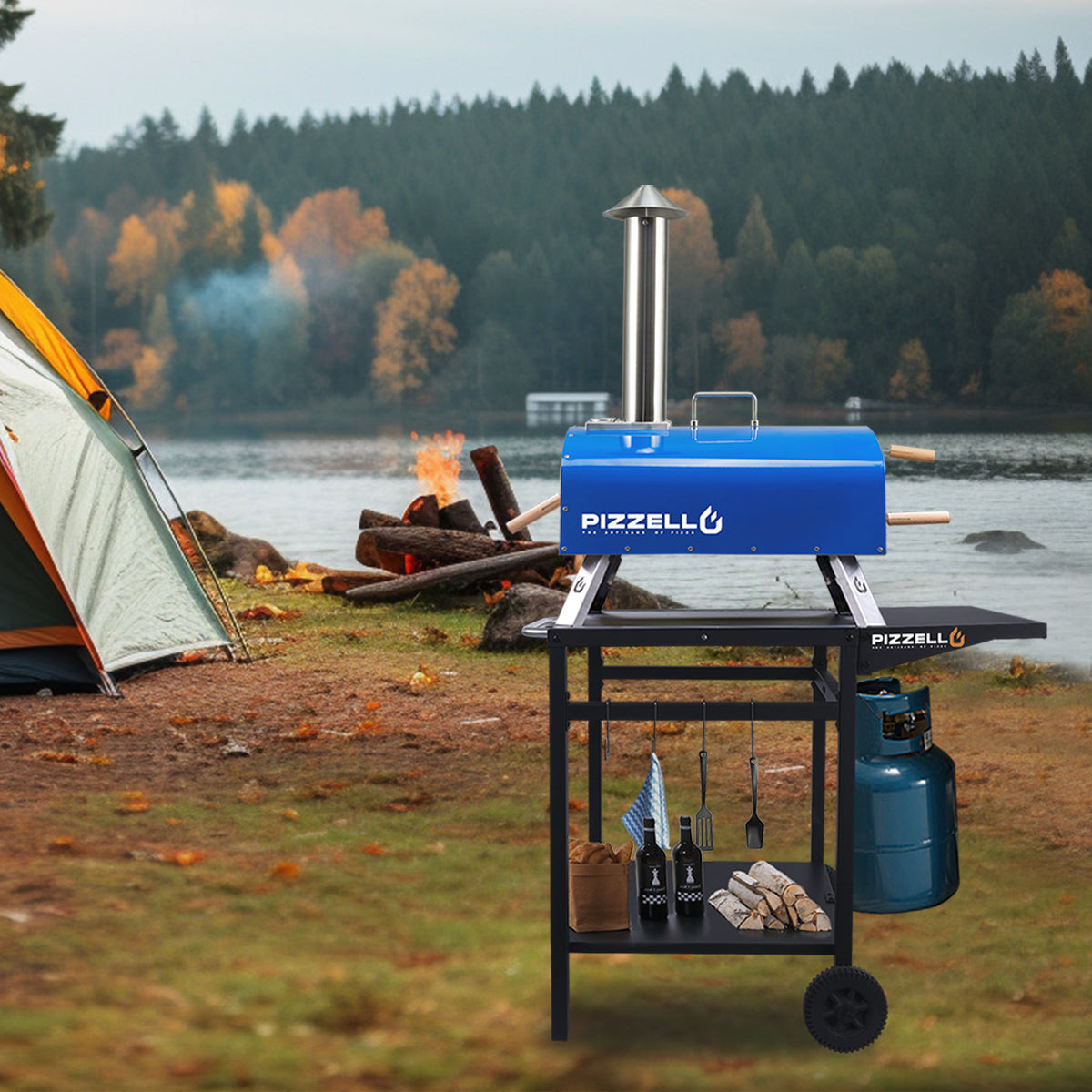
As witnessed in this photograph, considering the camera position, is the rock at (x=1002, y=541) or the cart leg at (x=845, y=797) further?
the rock at (x=1002, y=541)

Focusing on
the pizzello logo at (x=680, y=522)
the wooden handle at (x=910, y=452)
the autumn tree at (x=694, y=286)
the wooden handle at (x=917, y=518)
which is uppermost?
the autumn tree at (x=694, y=286)

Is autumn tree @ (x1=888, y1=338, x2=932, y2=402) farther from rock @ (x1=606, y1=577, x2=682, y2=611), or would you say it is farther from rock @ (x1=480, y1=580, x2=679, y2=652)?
rock @ (x1=480, y1=580, x2=679, y2=652)

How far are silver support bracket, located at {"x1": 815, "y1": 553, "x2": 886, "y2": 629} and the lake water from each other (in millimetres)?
1770

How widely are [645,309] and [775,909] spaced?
63.4 inches

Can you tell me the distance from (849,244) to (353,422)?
10.5 metres

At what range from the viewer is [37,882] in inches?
164

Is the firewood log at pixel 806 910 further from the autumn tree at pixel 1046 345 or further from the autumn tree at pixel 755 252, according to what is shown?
the autumn tree at pixel 755 252

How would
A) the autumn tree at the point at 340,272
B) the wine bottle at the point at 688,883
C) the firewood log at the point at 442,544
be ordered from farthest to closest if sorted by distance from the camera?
1. the autumn tree at the point at 340,272
2. the firewood log at the point at 442,544
3. the wine bottle at the point at 688,883

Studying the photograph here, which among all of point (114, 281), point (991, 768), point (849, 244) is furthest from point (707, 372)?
point (991, 768)

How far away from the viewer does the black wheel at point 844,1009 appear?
3197 millimetres

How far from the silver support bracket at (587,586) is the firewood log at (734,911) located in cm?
81

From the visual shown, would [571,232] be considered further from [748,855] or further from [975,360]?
[748,855]

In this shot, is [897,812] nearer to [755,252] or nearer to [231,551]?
[231,551]

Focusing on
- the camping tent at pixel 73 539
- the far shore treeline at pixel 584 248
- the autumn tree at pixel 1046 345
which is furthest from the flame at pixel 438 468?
the autumn tree at pixel 1046 345
